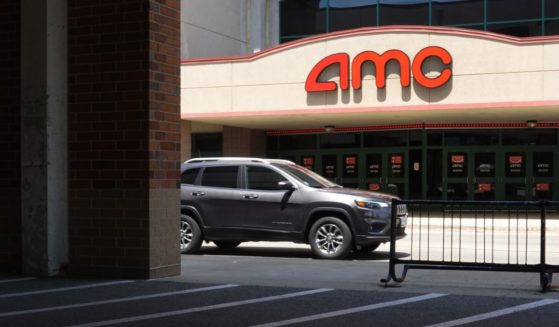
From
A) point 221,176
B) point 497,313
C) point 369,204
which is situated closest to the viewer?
point 497,313

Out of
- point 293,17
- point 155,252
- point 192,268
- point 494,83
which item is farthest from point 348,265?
point 293,17

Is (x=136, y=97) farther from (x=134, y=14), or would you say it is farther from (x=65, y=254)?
(x=65, y=254)

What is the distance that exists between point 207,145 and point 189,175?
14441mm

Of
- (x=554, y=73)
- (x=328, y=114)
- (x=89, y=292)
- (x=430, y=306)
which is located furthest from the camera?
(x=328, y=114)

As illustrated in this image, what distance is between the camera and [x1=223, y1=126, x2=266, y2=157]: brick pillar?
2816 centimetres

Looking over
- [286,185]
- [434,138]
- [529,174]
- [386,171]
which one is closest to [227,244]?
[286,185]

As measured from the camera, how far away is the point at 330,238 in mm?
12992

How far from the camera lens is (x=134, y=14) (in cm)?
929

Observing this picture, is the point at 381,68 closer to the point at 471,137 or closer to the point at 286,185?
the point at 471,137

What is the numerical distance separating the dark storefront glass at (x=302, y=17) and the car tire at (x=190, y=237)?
17335 millimetres

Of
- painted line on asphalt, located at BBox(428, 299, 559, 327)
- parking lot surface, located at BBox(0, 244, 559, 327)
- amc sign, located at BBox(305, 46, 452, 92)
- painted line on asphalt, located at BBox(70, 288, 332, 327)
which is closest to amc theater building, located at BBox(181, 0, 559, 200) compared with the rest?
amc sign, located at BBox(305, 46, 452, 92)

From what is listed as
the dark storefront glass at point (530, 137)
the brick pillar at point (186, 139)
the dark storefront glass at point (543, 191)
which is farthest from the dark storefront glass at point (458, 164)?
the brick pillar at point (186, 139)

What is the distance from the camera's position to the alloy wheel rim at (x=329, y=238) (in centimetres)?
1295

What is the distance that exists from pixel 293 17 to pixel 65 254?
22.5m
